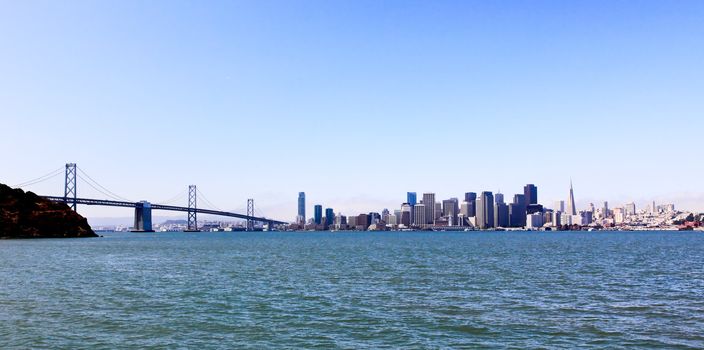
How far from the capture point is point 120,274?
48688 mm

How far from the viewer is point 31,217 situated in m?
146

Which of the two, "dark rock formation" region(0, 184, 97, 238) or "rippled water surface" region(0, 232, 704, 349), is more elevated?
"dark rock formation" region(0, 184, 97, 238)

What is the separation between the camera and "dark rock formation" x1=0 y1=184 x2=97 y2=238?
13900 cm

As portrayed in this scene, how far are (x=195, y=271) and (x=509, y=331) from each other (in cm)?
3569

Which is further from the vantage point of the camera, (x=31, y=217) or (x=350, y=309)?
(x=31, y=217)

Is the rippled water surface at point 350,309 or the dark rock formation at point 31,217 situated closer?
the rippled water surface at point 350,309

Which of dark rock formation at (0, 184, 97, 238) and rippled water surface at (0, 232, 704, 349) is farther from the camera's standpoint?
dark rock formation at (0, 184, 97, 238)

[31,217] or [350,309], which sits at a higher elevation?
[31,217]

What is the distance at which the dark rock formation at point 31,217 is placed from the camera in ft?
456

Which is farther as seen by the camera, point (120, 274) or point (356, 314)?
point (120, 274)

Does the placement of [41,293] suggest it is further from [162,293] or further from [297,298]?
[297,298]

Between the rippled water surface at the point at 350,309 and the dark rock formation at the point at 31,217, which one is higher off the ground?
the dark rock formation at the point at 31,217

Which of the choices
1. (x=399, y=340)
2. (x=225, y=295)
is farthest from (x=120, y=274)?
(x=399, y=340)

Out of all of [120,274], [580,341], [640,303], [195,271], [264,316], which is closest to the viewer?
[580,341]
